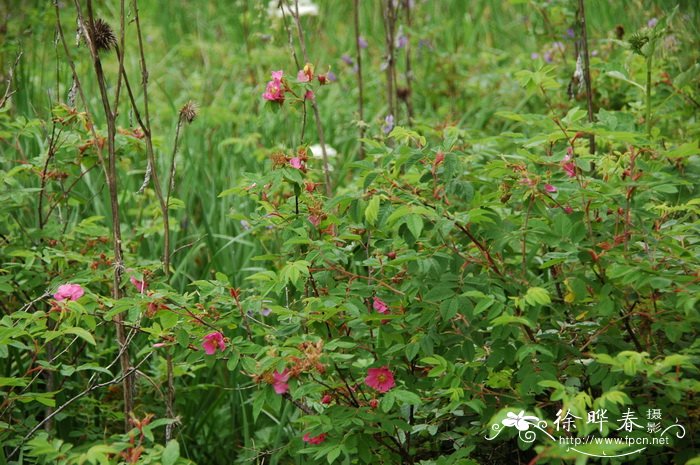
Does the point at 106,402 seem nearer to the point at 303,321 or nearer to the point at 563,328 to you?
the point at 303,321

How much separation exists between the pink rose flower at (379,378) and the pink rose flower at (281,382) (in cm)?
18

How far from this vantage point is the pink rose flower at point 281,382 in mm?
1585

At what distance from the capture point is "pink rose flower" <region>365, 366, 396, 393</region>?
1667 millimetres

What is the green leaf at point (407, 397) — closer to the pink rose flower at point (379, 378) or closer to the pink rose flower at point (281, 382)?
the pink rose flower at point (379, 378)

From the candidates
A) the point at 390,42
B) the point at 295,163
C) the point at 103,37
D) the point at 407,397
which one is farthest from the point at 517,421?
the point at 390,42

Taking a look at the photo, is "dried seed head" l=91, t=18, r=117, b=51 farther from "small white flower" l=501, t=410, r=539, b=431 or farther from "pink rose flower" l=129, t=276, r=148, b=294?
"small white flower" l=501, t=410, r=539, b=431

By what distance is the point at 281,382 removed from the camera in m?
1.59

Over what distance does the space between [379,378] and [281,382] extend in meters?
0.21

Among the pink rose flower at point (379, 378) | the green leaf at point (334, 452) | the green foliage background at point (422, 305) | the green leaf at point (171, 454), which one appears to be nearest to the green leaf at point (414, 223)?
the green foliage background at point (422, 305)

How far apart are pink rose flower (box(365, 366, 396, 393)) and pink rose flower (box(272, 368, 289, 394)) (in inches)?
7.1

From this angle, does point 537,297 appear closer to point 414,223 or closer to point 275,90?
point 414,223

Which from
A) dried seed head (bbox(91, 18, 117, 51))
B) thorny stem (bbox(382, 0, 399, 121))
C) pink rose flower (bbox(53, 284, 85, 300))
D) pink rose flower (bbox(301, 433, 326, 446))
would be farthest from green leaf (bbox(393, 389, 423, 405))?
thorny stem (bbox(382, 0, 399, 121))

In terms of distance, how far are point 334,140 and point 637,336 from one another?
2.29m

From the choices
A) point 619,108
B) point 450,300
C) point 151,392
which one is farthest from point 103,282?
point 619,108
